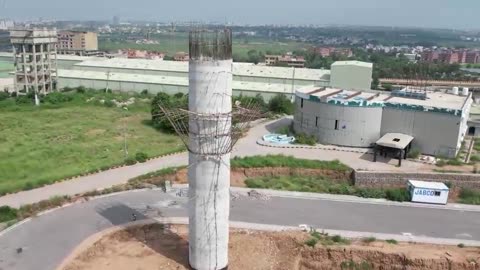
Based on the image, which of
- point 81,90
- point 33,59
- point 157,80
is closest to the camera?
point 33,59

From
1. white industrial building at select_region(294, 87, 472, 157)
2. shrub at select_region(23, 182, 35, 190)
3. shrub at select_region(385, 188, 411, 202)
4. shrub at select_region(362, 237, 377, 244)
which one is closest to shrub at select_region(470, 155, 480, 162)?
white industrial building at select_region(294, 87, 472, 157)

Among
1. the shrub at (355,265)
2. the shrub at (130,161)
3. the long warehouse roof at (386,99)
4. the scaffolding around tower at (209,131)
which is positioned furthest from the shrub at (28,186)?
the long warehouse roof at (386,99)

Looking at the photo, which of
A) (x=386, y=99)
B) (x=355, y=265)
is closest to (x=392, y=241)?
(x=355, y=265)

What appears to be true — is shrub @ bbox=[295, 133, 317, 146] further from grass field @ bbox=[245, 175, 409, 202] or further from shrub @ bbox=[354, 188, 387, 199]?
shrub @ bbox=[354, 188, 387, 199]

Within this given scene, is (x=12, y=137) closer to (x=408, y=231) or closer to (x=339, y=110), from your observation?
(x=339, y=110)

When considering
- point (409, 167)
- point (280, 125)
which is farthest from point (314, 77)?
point (409, 167)

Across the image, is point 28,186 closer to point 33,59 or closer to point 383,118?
point 383,118
